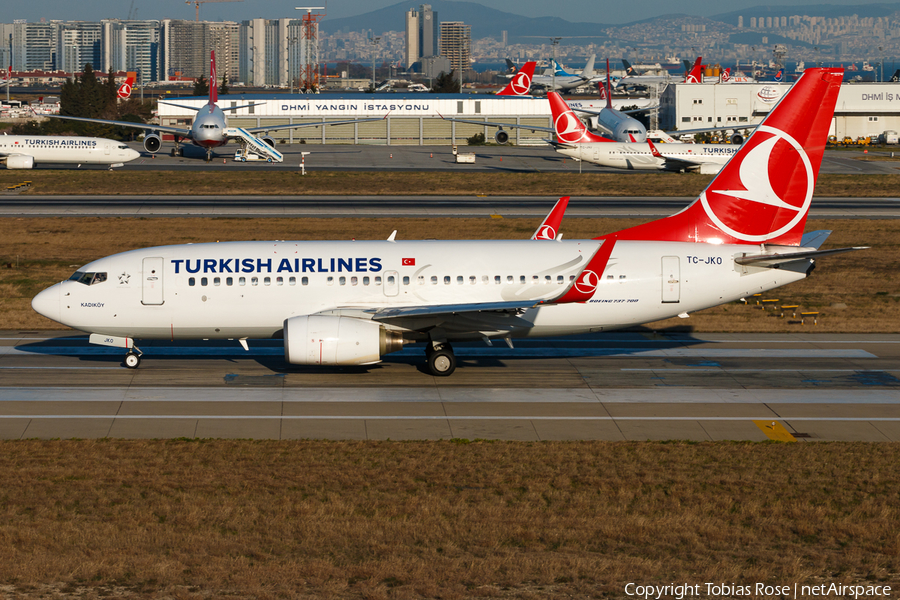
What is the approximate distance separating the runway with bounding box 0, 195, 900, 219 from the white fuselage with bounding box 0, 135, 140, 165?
18890 millimetres

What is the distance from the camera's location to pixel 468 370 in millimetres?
28891

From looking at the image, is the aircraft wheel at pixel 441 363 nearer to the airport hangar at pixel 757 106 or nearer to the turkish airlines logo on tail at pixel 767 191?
the turkish airlines logo on tail at pixel 767 191

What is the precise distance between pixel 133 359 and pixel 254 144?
215ft

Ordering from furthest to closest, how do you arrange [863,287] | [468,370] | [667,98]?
1. [667,98]
2. [863,287]
3. [468,370]

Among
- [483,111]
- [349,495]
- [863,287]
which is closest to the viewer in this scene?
[349,495]

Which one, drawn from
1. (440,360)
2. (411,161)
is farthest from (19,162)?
(440,360)

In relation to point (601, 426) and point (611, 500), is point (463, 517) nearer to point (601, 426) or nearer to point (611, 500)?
point (611, 500)

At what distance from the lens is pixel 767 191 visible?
2867 cm

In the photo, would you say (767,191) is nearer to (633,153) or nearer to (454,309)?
(454,309)

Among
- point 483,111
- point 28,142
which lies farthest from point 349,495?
point 483,111

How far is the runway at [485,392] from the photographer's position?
75.3 ft

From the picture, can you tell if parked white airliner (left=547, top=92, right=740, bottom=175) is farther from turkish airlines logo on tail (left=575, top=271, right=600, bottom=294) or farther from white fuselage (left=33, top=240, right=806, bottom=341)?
turkish airlines logo on tail (left=575, top=271, right=600, bottom=294)

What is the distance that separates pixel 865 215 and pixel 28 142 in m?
71.5

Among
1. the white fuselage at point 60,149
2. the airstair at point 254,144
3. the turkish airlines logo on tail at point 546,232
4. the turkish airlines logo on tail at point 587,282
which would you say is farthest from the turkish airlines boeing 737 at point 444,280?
the airstair at point 254,144
